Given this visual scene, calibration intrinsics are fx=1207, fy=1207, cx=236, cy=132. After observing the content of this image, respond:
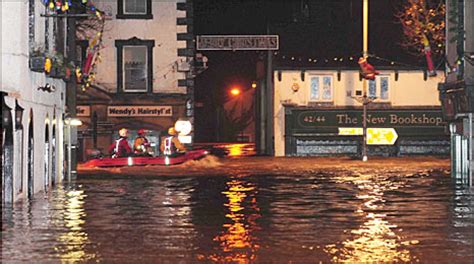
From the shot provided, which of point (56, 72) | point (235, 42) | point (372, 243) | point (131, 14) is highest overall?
point (131, 14)

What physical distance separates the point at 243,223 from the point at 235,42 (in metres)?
32.3

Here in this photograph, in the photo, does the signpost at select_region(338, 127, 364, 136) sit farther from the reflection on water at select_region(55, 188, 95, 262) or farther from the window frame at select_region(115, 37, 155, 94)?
the reflection on water at select_region(55, 188, 95, 262)

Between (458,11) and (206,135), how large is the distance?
5342cm

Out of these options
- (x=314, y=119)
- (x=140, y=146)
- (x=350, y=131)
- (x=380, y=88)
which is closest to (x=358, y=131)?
(x=350, y=131)

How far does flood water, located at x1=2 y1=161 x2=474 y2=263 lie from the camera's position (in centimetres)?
1516

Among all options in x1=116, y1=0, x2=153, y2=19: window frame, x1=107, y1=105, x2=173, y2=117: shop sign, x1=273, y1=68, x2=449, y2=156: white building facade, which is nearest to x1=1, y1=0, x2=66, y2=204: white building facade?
x1=116, y1=0, x2=153, y2=19: window frame

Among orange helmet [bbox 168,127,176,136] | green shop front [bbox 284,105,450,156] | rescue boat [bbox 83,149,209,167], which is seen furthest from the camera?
green shop front [bbox 284,105,450,156]

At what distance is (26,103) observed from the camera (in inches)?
986

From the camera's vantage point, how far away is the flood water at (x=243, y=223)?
15.2 meters

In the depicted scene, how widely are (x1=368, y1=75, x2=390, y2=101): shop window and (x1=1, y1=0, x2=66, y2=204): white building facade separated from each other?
28.3m

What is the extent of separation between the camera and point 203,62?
168 ft

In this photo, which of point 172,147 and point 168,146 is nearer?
point 168,146

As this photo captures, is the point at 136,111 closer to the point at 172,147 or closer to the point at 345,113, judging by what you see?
the point at 172,147

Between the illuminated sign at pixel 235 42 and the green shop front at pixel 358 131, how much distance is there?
16.4ft
